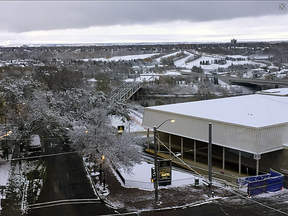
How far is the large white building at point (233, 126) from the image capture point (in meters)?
25.5

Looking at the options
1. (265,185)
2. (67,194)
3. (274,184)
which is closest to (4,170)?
(67,194)

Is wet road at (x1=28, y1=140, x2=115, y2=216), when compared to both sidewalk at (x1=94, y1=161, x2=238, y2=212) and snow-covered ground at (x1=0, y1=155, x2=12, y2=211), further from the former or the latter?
snow-covered ground at (x1=0, y1=155, x2=12, y2=211)

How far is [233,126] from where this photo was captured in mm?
26547

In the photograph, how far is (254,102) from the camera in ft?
125

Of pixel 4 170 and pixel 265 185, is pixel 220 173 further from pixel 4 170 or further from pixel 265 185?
pixel 4 170

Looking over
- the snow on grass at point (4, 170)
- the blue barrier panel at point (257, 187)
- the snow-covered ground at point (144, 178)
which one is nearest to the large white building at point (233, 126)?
the blue barrier panel at point (257, 187)

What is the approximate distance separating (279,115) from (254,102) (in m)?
7.95

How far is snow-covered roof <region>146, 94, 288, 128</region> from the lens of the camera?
92.0 ft

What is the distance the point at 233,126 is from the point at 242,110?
716 centimetres

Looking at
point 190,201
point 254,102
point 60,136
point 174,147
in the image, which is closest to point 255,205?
point 190,201

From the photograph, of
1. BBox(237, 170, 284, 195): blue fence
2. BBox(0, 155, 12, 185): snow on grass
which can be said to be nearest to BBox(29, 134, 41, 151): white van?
BBox(0, 155, 12, 185): snow on grass

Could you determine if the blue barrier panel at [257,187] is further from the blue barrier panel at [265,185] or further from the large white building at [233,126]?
the large white building at [233,126]

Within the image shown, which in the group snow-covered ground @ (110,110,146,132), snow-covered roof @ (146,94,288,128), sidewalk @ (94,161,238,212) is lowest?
snow-covered ground @ (110,110,146,132)

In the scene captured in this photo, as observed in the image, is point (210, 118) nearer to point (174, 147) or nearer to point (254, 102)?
point (174, 147)
